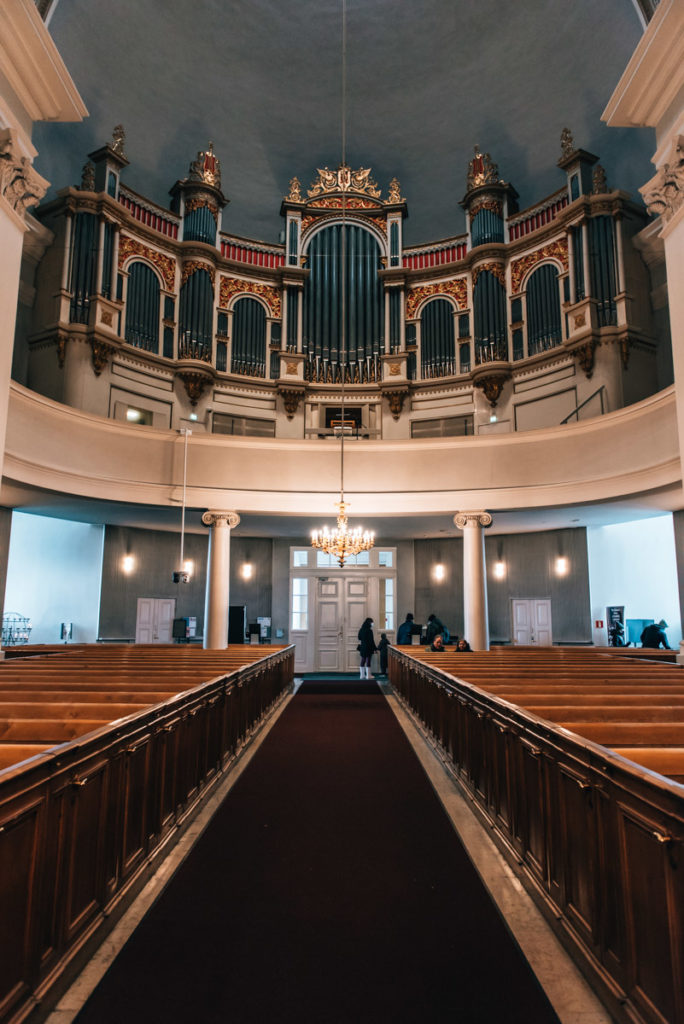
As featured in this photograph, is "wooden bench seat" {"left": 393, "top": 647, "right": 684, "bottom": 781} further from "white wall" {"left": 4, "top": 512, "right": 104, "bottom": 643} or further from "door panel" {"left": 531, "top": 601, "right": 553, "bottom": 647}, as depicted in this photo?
"white wall" {"left": 4, "top": 512, "right": 104, "bottom": 643}

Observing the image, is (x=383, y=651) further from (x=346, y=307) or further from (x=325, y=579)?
(x=346, y=307)

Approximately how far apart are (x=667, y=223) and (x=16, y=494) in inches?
363

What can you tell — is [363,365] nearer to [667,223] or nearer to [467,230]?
[467,230]

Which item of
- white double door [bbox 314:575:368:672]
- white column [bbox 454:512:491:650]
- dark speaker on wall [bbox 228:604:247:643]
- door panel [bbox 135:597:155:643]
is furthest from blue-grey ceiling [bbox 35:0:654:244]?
Answer: dark speaker on wall [bbox 228:604:247:643]

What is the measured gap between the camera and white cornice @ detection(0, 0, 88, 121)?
5.27 m

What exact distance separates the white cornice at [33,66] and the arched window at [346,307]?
8773 mm

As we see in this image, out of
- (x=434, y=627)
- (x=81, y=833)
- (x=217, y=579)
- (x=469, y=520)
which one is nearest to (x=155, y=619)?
(x=217, y=579)

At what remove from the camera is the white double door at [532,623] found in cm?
1346

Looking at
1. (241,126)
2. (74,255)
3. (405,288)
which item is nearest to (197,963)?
(74,255)

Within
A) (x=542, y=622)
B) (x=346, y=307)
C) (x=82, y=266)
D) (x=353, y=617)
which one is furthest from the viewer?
(x=346, y=307)

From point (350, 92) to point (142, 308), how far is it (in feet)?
26.7

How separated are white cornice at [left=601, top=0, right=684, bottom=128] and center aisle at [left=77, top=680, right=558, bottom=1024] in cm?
643

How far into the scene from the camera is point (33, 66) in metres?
5.64

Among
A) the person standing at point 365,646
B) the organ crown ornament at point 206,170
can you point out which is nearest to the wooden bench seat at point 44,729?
the person standing at point 365,646
